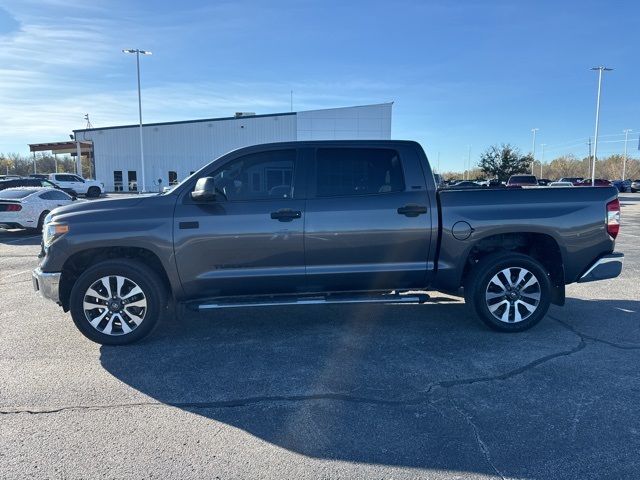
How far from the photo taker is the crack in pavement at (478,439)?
2.66 metres

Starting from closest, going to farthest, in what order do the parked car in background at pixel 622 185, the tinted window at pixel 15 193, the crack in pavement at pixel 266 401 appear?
the crack in pavement at pixel 266 401 → the tinted window at pixel 15 193 → the parked car in background at pixel 622 185

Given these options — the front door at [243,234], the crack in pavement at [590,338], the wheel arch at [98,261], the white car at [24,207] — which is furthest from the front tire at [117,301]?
the white car at [24,207]

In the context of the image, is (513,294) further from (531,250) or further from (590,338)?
(590,338)

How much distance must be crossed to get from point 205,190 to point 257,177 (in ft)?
2.01

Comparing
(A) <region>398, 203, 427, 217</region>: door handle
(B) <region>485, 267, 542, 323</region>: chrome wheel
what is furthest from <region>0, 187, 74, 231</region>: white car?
(B) <region>485, 267, 542, 323</region>: chrome wheel

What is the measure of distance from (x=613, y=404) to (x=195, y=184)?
13.3 feet

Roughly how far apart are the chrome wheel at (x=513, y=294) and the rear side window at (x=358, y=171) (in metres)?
1.48

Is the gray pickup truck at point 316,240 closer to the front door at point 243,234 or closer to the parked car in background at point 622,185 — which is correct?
the front door at point 243,234

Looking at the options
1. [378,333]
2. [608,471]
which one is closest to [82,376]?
[378,333]

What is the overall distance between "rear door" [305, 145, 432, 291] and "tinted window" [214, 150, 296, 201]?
0.93ft

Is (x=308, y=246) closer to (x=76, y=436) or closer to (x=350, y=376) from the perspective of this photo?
(x=350, y=376)

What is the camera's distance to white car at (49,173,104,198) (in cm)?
3161

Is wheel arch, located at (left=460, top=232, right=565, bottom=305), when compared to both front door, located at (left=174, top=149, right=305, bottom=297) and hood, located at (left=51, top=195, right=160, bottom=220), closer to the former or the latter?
front door, located at (left=174, top=149, right=305, bottom=297)

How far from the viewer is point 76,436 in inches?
119
